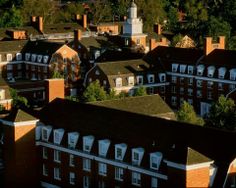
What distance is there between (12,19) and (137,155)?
89.9 m

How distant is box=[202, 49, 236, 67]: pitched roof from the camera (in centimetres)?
8175

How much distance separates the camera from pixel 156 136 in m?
46.7

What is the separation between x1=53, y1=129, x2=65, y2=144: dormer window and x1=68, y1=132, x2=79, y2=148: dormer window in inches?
42.8

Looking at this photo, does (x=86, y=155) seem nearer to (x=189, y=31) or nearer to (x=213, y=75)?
(x=213, y=75)

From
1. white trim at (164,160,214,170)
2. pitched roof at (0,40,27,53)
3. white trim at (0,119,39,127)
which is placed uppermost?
pitched roof at (0,40,27,53)

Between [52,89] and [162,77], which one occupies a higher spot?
[52,89]

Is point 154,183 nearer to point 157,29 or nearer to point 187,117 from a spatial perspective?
point 187,117

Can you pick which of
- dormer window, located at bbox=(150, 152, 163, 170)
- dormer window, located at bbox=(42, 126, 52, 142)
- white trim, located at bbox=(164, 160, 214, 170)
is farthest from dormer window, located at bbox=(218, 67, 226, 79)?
white trim, located at bbox=(164, 160, 214, 170)

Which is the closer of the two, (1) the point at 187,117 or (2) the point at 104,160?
(2) the point at 104,160

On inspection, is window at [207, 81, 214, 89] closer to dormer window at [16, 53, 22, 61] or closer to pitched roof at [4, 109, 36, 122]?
dormer window at [16, 53, 22, 61]

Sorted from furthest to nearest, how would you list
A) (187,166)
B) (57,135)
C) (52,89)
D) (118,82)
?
(118,82), (52,89), (57,135), (187,166)

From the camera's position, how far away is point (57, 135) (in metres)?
52.2

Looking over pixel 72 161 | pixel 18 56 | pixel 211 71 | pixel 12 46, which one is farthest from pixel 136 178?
pixel 12 46

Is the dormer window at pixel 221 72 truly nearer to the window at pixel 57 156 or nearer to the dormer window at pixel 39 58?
the dormer window at pixel 39 58
